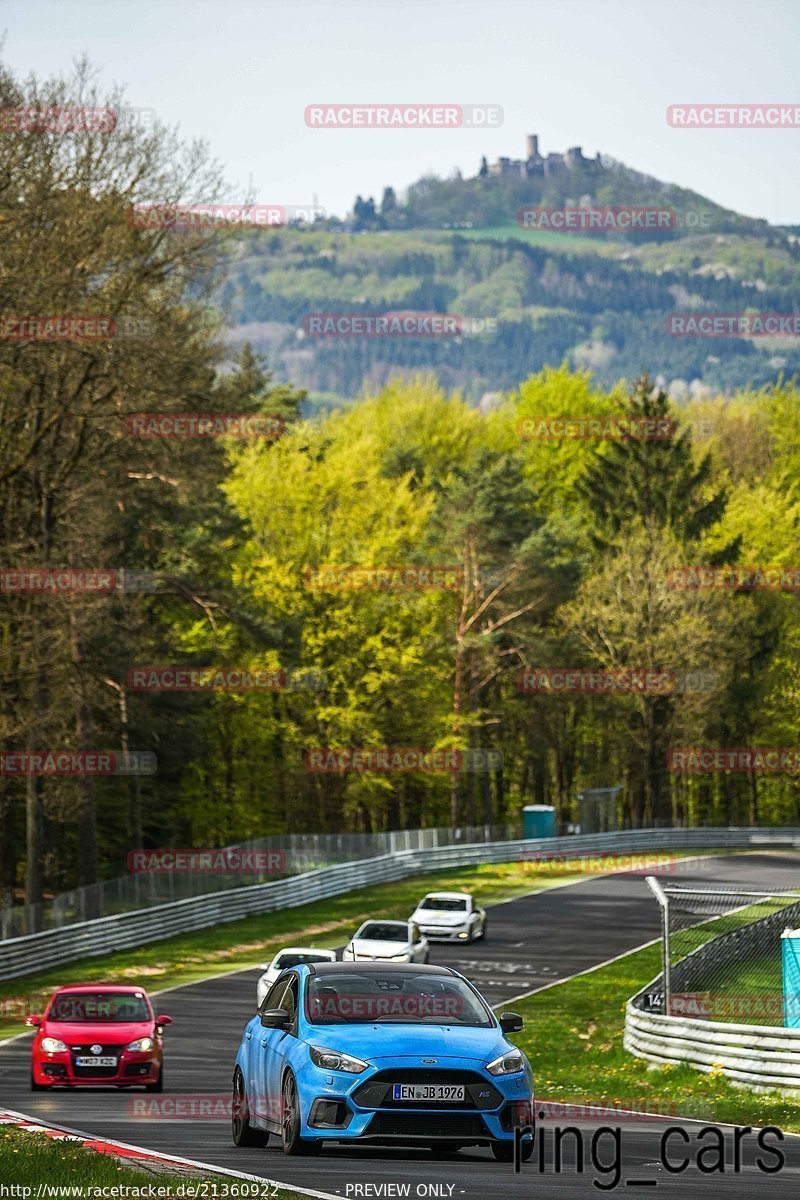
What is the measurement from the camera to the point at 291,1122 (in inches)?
480

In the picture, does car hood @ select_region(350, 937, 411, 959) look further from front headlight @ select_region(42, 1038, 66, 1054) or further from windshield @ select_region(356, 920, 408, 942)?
front headlight @ select_region(42, 1038, 66, 1054)

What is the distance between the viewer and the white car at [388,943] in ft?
115

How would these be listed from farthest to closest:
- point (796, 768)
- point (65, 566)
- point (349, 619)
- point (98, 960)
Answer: point (796, 768) → point (349, 619) → point (65, 566) → point (98, 960)

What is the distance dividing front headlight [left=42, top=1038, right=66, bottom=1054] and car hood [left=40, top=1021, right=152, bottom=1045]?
0.05 metres

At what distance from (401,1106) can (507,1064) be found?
772 millimetres

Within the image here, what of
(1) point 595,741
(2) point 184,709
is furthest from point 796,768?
(2) point 184,709

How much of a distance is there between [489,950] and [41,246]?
1838 cm

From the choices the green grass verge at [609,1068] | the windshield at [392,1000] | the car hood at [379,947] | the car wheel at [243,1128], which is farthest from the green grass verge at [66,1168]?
the car hood at [379,947]

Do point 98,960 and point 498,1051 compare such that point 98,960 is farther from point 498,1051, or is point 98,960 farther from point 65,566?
point 498,1051

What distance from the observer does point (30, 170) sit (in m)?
37.2

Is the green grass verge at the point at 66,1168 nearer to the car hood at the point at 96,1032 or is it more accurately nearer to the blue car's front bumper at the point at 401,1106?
the blue car's front bumper at the point at 401,1106

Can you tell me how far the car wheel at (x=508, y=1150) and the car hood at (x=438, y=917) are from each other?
1229 inches

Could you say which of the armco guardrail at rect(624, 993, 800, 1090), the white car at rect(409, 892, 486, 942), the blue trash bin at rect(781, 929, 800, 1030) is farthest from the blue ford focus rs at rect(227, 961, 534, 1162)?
the white car at rect(409, 892, 486, 942)
